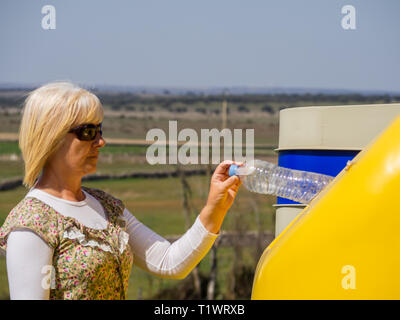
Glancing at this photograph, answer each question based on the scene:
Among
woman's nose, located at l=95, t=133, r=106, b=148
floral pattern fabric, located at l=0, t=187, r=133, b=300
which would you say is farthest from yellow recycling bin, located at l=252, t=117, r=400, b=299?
woman's nose, located at l=95, t=133, r=106, b=148

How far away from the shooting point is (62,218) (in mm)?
2018

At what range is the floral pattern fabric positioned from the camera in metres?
1.96

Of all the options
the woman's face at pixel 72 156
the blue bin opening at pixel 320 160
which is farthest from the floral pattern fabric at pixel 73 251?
the blue bin opening at pixel 320 160

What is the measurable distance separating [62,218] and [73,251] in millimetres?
110

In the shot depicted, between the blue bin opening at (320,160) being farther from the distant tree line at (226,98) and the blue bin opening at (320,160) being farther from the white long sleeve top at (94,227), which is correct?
the distant tree line at (226,98)

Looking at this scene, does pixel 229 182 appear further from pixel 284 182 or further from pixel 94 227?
pixel 284 182

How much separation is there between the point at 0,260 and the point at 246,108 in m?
9.99

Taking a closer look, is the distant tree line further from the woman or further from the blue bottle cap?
the woman

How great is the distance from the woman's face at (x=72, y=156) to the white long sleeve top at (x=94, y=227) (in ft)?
0.32

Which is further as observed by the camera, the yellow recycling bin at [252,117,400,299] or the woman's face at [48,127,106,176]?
the woman's face at [48,127,106,176]

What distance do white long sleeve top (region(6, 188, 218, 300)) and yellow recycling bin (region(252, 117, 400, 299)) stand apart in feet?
1.21

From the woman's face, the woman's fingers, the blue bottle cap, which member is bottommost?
the woman's fingers

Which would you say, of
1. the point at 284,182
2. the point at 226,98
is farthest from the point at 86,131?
the point at 226,98
